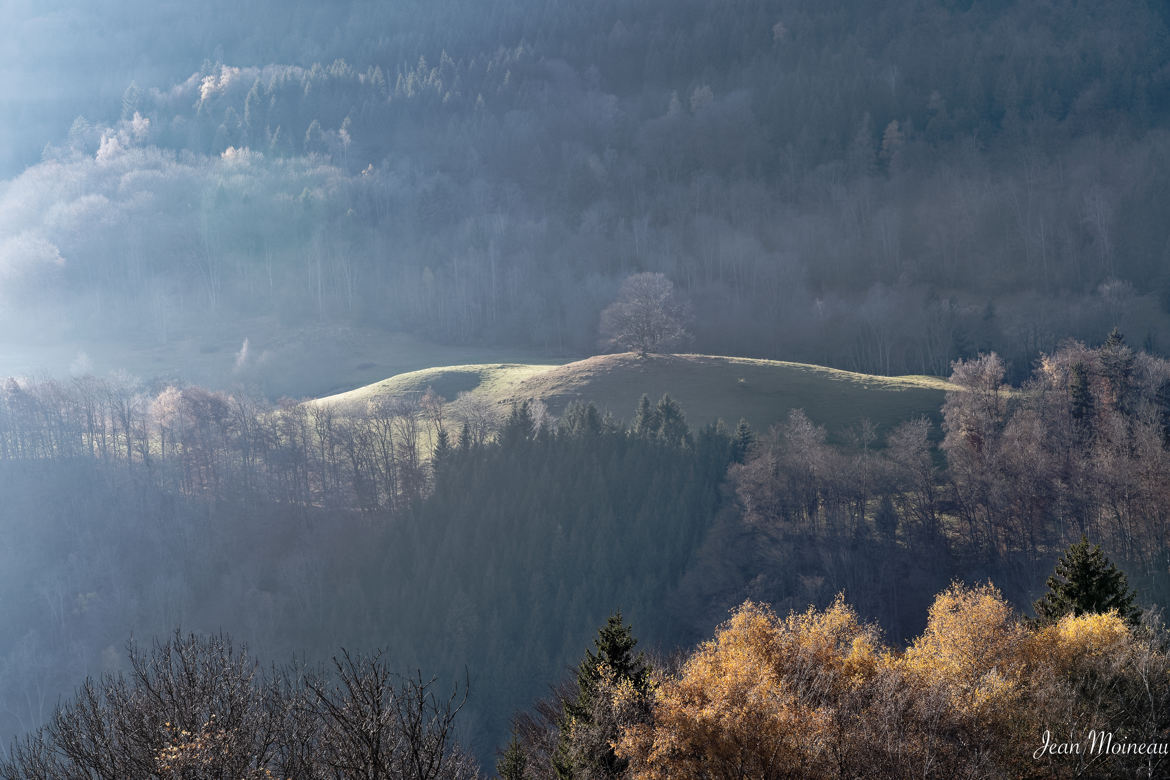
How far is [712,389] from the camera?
151375mm

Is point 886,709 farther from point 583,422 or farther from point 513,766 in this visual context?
point 583,422

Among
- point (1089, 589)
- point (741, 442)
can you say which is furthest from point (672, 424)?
point (1089, 589)

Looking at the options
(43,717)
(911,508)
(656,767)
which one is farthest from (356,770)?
(43,717)

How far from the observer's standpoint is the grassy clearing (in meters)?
141

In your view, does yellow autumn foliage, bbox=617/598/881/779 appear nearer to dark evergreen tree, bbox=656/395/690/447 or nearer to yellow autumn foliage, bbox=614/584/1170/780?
yellow autumn foliage, bbox=614/584/1170/780

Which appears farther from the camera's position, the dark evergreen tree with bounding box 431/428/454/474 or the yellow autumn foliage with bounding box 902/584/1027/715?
the dark evergreen tree with bounding box 431/428/454/474

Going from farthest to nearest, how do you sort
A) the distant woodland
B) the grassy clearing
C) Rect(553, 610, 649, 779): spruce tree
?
the grassy clearing, the distant woodland, Rect(553, 610, 649, 779): spruce tree

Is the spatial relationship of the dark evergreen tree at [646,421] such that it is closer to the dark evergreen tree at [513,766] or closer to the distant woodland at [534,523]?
the distant woodland at [534,523]

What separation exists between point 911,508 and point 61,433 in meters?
145

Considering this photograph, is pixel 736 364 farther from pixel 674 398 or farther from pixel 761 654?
pixel 761 654

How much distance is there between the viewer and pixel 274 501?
13988 centimetres

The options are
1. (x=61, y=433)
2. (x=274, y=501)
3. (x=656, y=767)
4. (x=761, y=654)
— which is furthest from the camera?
(x=61, y=433)

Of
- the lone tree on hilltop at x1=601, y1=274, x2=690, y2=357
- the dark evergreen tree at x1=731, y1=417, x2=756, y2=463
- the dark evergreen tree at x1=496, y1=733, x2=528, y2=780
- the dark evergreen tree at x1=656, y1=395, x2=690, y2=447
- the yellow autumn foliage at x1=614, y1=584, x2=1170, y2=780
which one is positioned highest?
the lone tree on hilltop at x1=601, y1=274, x2=690, y2=357

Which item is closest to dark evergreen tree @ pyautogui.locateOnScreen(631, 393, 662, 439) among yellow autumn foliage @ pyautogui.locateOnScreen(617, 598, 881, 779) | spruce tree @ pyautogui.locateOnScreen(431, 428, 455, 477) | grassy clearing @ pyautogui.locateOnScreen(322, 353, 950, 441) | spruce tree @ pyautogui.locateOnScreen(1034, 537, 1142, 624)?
grassy clearing @ pyautogui.locateOnScreen(322, 353, 950, 441)
